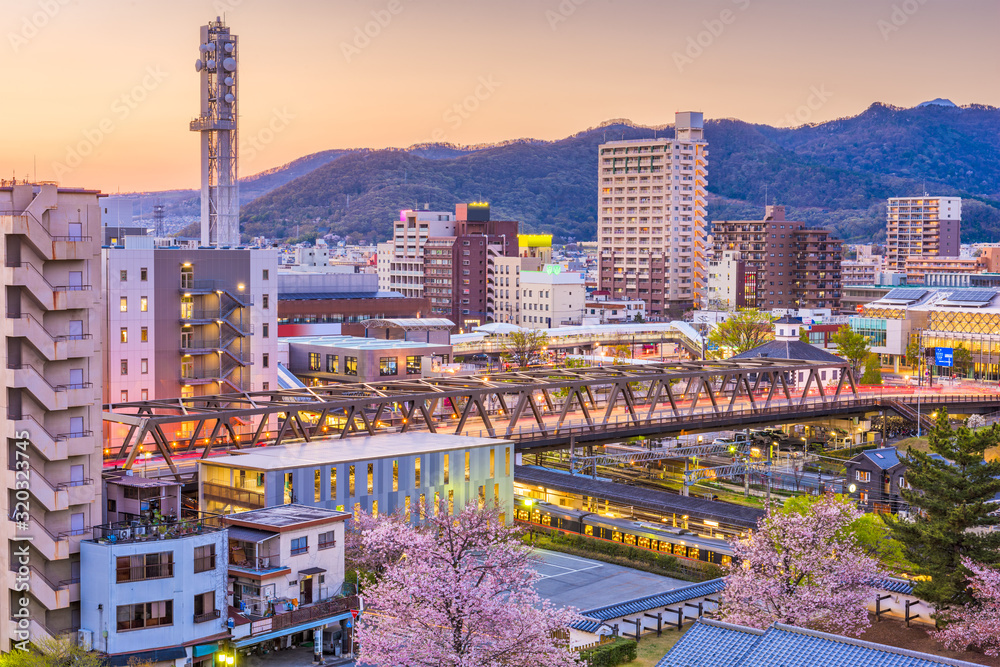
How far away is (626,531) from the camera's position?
4112 centimetres

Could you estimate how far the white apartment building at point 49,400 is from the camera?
25.8m

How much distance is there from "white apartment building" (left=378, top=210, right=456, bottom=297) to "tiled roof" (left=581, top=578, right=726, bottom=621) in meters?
95.3

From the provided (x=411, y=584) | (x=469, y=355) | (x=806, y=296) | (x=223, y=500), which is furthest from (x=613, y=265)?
(x=411, y=584)

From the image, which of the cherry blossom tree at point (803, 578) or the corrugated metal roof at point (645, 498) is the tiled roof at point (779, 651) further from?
the corrugated metal roof at point (645, 498)

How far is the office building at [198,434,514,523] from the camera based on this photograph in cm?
3294

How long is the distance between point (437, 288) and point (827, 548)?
9597 cm

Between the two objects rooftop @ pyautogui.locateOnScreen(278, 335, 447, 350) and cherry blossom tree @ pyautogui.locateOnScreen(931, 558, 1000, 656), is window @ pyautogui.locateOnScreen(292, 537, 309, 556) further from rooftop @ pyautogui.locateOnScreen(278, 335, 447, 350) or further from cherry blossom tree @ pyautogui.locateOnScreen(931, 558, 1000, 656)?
rooftop @ pyautogui.locateOnScreen(278, 335, 447, 350)

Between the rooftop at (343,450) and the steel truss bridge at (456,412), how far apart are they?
1.54m

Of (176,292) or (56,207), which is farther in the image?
(176,292)

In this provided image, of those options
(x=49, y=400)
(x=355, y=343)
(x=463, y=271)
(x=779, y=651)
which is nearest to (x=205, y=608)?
(x=49, y=400)

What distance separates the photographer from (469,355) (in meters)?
90.1

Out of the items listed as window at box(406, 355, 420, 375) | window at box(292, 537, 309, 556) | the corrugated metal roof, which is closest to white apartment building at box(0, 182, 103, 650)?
window at box(292, 537, 309, 556)

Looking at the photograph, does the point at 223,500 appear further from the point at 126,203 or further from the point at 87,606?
the point at 126,203

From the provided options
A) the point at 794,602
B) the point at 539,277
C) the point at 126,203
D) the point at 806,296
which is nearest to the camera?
the point at 794,602
